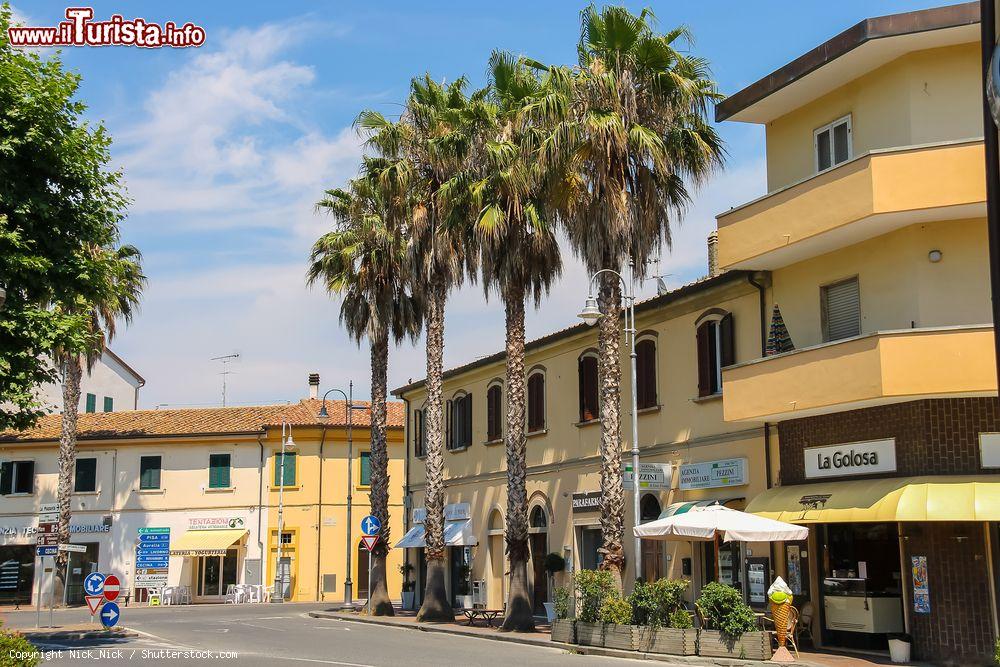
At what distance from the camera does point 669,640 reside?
765 inches

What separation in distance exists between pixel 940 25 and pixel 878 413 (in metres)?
6.85

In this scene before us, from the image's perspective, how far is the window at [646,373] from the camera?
26936 millimetres

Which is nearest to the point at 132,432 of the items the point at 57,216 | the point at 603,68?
the point at 57,216

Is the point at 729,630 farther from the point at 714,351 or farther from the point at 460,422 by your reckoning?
the point at 460,422

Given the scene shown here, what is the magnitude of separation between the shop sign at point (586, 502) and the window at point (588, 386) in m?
2.08

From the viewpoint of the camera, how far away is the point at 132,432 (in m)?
50.0

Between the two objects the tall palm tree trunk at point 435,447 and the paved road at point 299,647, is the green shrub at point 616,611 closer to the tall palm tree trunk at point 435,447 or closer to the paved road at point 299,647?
the paved road at point 299,647

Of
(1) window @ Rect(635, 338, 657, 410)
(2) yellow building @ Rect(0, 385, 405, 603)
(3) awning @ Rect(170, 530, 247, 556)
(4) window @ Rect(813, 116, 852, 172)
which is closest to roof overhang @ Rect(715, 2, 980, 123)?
(4) window @ Rect(813, 116, 852, 172)

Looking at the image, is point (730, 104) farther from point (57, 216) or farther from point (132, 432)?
point (132, 432)

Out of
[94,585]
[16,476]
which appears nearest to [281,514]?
[16,476]

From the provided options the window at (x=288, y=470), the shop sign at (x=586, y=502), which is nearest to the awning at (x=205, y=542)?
the window at (x=288, y=470)

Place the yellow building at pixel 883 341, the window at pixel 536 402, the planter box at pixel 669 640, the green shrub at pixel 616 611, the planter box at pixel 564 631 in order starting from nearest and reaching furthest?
the yellow building at pixel 883 341 < the planter box at pixel 669 640 < the green shrub at pixel 616 611 < the planter box at pixel 564 631 < the window at pixel 536 402

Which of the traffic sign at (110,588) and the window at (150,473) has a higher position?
the window at (150,473)

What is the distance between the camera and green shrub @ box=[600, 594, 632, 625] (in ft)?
68.1
